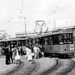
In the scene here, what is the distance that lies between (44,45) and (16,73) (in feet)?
37.2

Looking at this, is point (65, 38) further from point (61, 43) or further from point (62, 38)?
point (61, 43)

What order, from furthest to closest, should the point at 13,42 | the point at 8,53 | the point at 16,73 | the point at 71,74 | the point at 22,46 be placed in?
the point at 13,42 → the point at 22,46 → the point at 8,53 → the point at 16,73 → the point at 71,74

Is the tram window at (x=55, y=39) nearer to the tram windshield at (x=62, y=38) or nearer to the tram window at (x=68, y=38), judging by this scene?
the tram windshield at (x=62, y=38)

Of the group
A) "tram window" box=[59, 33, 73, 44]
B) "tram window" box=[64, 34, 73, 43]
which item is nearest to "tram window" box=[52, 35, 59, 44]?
"tram window" box=[59, 33, 73, 44]

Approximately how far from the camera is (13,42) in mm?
30000

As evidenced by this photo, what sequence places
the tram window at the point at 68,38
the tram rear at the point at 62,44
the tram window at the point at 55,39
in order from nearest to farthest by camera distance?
the tram rear at the point at 62,44, the tram window at the point at 68,38, the tram window at the point at 55,39

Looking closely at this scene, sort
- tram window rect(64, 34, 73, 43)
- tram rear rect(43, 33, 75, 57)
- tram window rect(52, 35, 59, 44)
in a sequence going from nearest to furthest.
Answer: tram rear rect(43, 33, 75, 57), tram window rect(64, 34, 73, 43), tram window rect(52, 35, 59, 44)

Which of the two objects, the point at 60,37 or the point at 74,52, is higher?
the point at 60,37

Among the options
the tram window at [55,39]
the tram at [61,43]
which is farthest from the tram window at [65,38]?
the tram window at [55,39]

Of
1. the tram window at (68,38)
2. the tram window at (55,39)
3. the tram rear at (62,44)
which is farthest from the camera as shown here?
the tram window at (55,39)

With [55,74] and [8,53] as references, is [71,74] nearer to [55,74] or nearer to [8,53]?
[55,74]

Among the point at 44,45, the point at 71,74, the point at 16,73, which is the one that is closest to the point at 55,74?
the point at 71,74

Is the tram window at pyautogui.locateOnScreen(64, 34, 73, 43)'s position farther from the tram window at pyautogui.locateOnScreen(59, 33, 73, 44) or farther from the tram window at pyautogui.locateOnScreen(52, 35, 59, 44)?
the tram window at pyautogui.locateOnScreen(52, 35, 59, 44)

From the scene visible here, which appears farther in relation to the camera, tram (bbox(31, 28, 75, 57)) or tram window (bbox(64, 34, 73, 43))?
tram window (bbox(64, 34, 73, 43))
